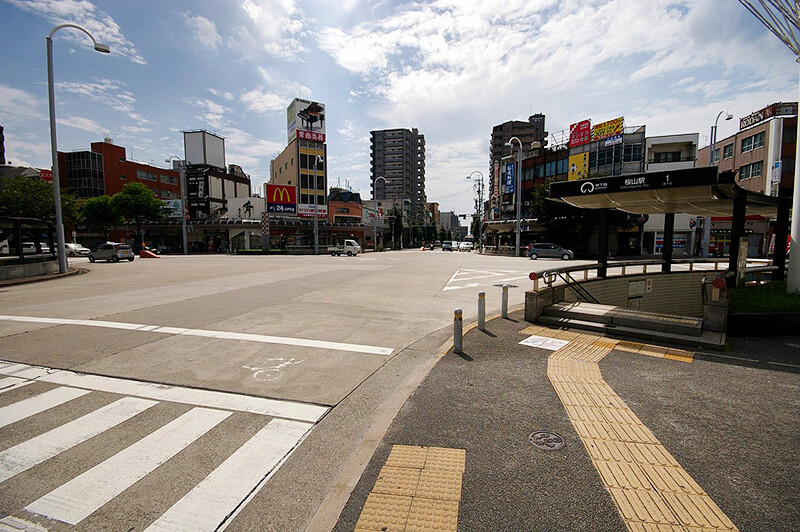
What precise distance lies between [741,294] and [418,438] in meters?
9.74

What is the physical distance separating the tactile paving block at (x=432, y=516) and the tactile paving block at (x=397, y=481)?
0.13 metres

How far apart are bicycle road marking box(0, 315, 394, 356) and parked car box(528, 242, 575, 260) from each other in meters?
32.4

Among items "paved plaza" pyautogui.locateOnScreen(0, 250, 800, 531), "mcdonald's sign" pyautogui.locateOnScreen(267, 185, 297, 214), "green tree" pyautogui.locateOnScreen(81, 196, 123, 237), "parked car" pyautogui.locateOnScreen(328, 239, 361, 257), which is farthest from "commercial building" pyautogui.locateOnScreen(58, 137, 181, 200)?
"paved plaza" pyautogui.locateOnScreen(0, 250, 800, 531)

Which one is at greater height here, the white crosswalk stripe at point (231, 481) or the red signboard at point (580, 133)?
the red signboard at point (580, 133)

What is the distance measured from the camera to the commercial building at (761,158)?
33188 mm

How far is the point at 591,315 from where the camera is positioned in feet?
26.4

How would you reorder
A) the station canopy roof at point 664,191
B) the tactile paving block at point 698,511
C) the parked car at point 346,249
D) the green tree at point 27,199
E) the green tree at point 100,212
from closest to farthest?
the tactile paving block at point 698,511
the station canopy roof at point 664,191
the green tree at point 27,199
the parked car at point 346,249
the green tree at point 100,212

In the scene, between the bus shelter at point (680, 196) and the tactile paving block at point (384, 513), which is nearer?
the tactile paving block at point (384, 513)

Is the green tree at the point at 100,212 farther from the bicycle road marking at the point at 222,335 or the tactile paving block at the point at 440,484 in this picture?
the tactile paving block at the point at 440,484

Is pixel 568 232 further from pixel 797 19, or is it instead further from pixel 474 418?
pixel 474 418

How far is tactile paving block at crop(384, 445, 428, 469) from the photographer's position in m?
3.25

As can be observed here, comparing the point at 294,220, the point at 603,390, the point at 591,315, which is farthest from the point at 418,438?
the point at 294,220

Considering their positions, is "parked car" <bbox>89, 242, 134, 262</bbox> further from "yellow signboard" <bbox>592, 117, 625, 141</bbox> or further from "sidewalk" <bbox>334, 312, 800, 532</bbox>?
"yellow signboard" <bbox>592, 117, 625, 141</bbox>

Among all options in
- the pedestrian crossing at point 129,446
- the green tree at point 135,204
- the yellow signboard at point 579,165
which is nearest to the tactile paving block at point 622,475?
the pedestrian crossing at point 129,446
